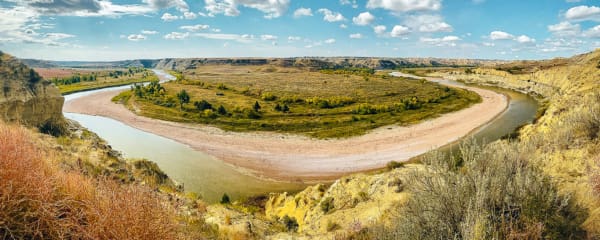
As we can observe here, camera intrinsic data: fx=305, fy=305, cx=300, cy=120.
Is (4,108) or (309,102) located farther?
(309,102)

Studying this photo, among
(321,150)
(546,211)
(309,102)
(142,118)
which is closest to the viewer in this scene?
(546,211)

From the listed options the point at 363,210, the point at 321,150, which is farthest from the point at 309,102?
the point at 363,210

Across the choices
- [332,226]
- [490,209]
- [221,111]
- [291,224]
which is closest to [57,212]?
[490,209]

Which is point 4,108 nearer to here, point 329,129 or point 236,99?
point 329,129

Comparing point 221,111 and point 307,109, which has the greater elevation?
point 307,109

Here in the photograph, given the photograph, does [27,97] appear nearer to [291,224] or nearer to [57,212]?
[291,224]

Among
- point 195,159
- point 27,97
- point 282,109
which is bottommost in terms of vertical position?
point 195,159
